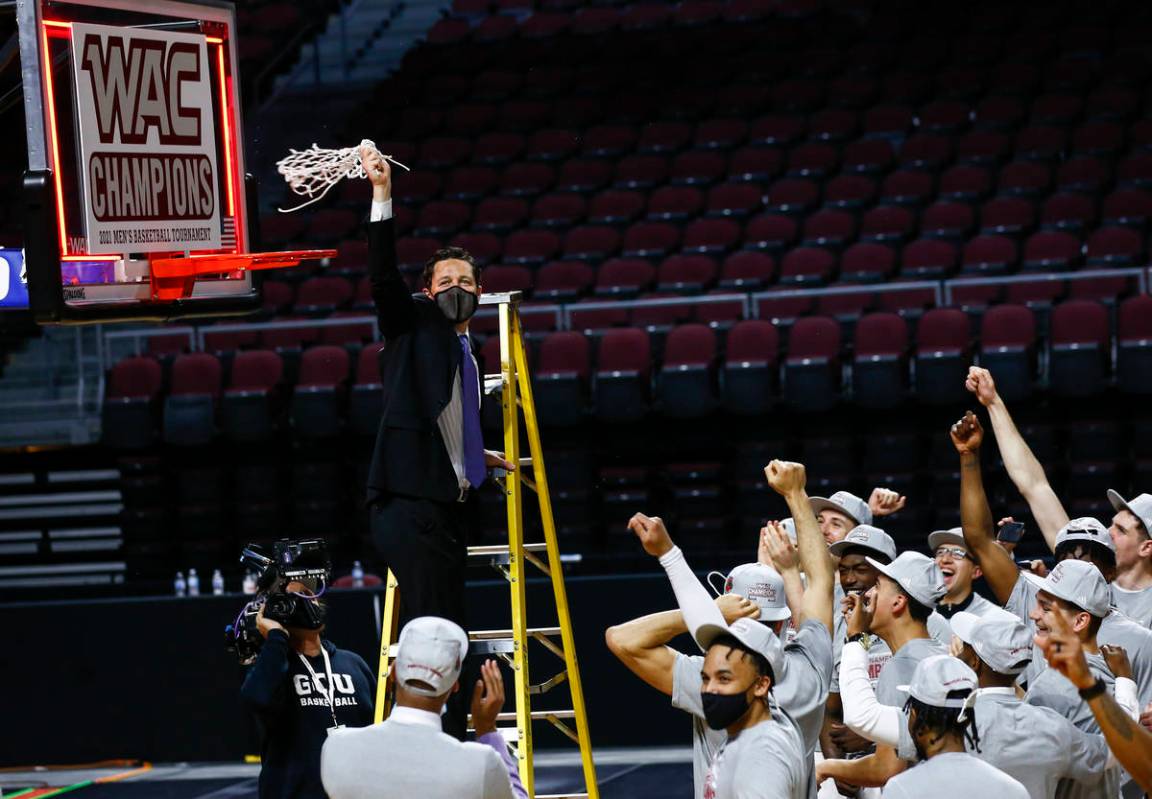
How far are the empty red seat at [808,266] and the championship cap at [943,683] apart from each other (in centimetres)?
1106

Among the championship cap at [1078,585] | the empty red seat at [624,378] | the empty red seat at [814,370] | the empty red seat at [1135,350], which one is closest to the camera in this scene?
the championship cap at [1078,585]

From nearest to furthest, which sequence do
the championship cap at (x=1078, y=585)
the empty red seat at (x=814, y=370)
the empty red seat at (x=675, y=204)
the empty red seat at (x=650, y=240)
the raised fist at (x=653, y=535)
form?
the raised fist at (x=653, y=535) → the championship cap at (x=1078, y=585) → the empty red seat at (x=814, y=370) → the empty red seat at (x=650, y=240) → the empty red seat at (x=675, y=204)

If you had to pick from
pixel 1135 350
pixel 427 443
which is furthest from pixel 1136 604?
pixel 1135 350

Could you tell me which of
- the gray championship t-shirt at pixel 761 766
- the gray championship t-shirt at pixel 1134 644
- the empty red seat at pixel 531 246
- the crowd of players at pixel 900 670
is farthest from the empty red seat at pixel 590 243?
the gray championship t-shirt at pixel 761 766

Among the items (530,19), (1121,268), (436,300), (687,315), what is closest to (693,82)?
(530,19)

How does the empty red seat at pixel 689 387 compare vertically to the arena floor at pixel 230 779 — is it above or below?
above

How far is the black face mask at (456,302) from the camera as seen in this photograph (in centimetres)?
618

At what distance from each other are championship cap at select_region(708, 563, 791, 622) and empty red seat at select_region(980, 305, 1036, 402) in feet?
27.9

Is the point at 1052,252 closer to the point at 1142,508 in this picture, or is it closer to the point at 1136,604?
the point at 1142,508

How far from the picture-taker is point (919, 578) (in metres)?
5.74

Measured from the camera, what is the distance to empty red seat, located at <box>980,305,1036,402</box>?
1341cm

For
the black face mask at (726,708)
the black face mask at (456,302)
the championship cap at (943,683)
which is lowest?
the black face mask at (726,708)

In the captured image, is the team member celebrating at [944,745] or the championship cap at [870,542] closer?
the team member celebrating at [944,745]

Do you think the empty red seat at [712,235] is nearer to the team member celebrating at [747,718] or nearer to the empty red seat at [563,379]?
the empty red seat at [563,379]
